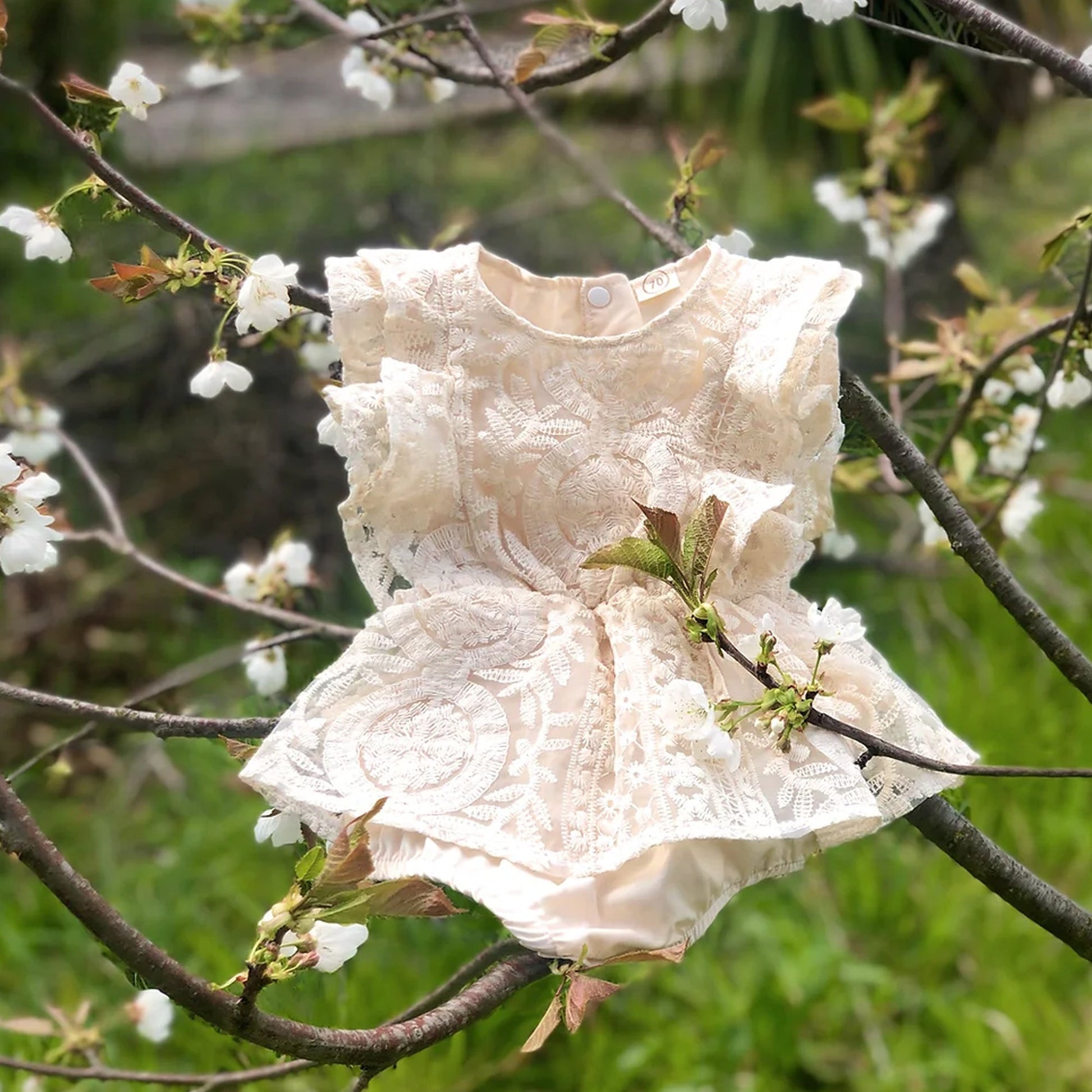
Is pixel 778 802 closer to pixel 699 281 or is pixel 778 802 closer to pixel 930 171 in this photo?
pixel 699 281

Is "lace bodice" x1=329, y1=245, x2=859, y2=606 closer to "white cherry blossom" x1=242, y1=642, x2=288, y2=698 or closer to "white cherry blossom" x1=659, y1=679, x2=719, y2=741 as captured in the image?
"white cherry blossom" x1=659, y1=679, x2=719, y2=741

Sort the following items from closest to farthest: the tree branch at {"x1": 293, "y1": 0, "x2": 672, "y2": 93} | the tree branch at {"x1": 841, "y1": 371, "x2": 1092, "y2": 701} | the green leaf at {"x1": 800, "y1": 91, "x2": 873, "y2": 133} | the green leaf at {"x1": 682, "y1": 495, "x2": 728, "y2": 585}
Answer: the green leaf at {"x1": 682, "y1": 495, "x2": 728, "y2": 585} < the tree branch at {"x1": 841, "y1": 371, "x2": 1092, "y2": 701} < the tree branch at {"x1": 293, "y1": 0, "x2": 672, "y2": 93} < the green leaf at {"x1": 800, "y1": 91, "x2": 873, "y2": 133}

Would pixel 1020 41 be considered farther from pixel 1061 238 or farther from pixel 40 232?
pixel 40 232

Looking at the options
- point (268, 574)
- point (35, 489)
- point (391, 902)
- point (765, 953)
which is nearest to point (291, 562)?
point (268, 574)

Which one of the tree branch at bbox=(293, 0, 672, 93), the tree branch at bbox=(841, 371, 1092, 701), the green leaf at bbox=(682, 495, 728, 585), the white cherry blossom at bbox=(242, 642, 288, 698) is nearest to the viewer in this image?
the green leaf at bbox=(682, 495, 728, 585)

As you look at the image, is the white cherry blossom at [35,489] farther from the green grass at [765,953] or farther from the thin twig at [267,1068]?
the green grass at [765,953]

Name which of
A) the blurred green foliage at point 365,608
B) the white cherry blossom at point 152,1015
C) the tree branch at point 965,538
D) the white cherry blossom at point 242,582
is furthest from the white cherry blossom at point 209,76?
the white cherry blossom at point 152,1015

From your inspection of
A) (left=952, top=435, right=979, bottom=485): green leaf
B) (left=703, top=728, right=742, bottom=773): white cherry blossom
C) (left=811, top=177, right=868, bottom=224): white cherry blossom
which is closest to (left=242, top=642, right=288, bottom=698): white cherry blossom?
(left=703, top=728, right=742, bottom=773): white cherry blossom
